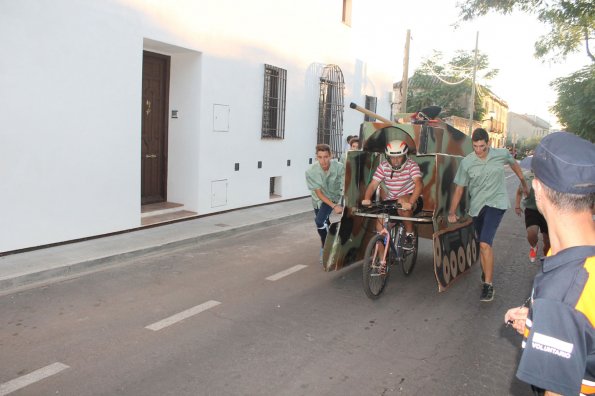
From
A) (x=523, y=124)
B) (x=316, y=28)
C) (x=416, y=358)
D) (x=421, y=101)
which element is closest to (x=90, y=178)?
(x=416, y=358)

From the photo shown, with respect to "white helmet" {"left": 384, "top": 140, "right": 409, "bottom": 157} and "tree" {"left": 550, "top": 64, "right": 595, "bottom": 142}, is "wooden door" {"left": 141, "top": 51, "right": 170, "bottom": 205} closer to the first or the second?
"white helmet" {"left": 384, "top": 140, "right": 409, "bottom": 157}

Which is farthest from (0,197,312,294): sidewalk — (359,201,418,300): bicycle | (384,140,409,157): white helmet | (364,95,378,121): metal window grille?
(364,95,378,121): metal window grille

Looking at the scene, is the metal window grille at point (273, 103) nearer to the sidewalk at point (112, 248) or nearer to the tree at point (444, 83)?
the sidewalk at point (112, 248)

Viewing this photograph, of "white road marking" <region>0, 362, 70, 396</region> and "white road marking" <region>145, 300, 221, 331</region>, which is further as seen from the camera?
"white road marking" <region>145, 300, 221, 331</region>

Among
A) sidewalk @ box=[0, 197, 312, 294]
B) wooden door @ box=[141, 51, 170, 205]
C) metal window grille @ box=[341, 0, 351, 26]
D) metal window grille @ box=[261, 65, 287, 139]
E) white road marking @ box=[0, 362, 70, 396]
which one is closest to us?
white road marking @ box=[0, 362, 70, 396]

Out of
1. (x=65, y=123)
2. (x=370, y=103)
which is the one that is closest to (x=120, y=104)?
(x=65, y=123)

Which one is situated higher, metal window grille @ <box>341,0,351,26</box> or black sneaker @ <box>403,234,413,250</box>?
metal window grille @ <box>341,0,351,26</box>

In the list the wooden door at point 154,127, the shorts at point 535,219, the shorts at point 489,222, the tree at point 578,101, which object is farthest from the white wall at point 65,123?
the tree at point 578,101

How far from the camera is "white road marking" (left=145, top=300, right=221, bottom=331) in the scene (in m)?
4.68

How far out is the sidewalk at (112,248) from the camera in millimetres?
6039

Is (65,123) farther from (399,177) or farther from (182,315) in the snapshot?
(399,177)

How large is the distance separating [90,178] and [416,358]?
5.65 m

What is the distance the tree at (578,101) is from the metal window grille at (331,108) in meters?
10.6

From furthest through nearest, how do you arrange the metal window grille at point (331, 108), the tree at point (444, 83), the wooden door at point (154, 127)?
the tree at point (444, 83)
the metal window grille at point (331, 108)
the wooden door at point (154, 127)
